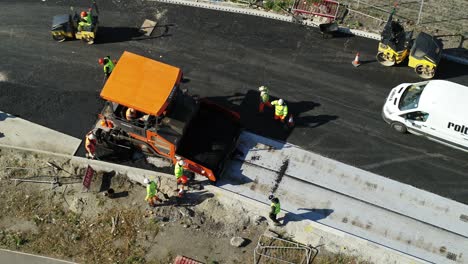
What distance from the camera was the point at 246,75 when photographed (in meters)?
20.6

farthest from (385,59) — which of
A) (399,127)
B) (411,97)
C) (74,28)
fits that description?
(74,28)

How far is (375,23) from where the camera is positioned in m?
22.5

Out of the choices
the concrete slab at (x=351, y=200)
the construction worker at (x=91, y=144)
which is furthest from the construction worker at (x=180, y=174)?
the construction worker at (x=91, y=144)

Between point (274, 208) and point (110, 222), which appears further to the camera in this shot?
point (110, 222)

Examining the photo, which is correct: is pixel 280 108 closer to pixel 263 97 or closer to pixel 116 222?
pixel 263 97

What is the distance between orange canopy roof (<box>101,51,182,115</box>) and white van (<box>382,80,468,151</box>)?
8357 millimetres

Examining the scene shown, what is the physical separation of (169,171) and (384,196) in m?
7.67

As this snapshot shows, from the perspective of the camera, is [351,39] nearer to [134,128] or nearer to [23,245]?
[134,128]

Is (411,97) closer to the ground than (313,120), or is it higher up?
higher up

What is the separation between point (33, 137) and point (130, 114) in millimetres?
4847

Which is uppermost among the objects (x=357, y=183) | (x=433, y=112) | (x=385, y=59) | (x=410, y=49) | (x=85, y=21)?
(x=410, y=49)

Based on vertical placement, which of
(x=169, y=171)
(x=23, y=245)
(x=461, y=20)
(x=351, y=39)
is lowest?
(x=23, y=245)

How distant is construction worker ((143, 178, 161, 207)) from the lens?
1647 cm

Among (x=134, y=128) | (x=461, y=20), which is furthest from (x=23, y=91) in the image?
(x=461, y=20)
